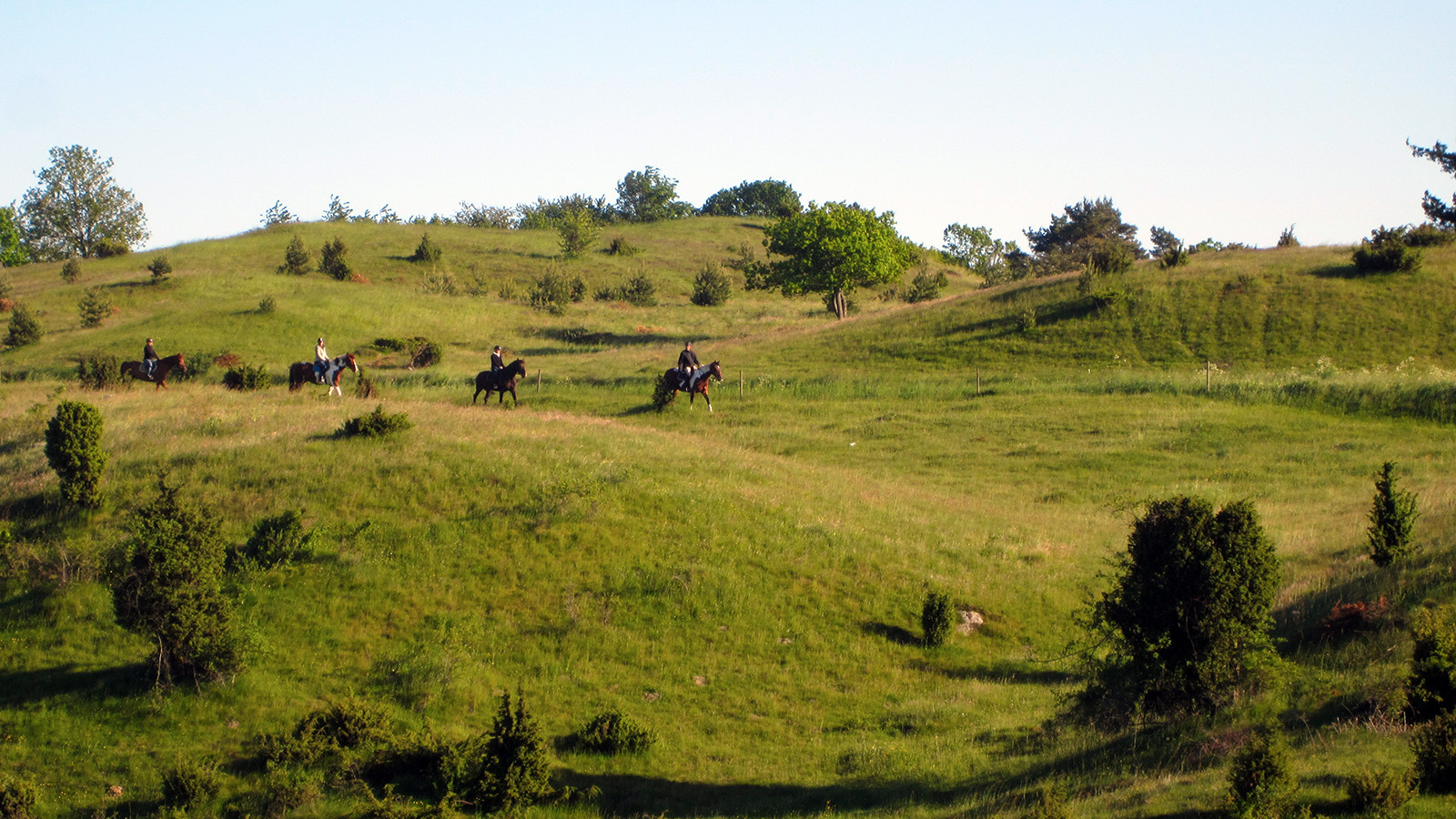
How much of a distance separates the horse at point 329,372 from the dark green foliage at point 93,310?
26966 millimetres

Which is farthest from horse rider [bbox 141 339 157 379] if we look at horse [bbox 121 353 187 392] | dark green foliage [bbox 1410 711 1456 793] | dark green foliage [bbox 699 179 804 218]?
dark green foliage [bbox 699 179 804 218]

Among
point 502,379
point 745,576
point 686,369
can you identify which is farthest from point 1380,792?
point 502,379

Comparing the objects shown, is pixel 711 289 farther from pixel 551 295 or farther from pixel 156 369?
pixel 156 369

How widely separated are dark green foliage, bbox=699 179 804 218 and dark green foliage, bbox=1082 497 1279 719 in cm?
14567

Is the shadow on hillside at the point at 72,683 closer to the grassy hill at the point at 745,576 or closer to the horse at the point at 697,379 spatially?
the grassy hill at the point at 745,576

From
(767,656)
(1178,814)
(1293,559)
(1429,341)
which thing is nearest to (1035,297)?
(1429,341)

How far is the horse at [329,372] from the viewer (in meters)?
33.7

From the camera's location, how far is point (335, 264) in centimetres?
7400

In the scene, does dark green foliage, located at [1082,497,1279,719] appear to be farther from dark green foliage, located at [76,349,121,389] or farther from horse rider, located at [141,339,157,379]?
horse rider, located at [141,339,157,379]

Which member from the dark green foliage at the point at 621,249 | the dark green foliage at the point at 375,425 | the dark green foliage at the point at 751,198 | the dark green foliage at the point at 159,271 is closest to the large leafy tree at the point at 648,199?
the dark green foliage at the point at 751,198

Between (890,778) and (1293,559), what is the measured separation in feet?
37.5

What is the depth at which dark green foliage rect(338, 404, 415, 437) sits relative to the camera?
23375 mm

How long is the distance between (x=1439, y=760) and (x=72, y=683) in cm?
1741

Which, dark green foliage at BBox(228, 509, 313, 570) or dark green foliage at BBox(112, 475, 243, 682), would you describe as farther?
dark green foliage at BBox(228, 509, 313, 570)
